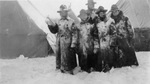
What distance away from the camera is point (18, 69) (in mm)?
6281

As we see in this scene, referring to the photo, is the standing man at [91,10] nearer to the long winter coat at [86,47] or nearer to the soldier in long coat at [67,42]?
the long winter coat at [86,47]

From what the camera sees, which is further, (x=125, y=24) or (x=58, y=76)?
(x=125, y=24)

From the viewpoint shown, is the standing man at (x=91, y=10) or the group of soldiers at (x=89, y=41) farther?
the standing man at (x=91, y=10)

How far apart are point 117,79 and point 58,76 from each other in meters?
1.18

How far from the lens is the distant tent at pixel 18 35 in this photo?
839 cm

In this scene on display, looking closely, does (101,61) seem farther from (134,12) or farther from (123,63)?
(134,12)

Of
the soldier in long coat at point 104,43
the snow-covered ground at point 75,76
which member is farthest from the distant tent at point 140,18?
the soldier in long coat at point 104,43

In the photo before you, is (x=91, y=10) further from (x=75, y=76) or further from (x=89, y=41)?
(x=75, y=76)

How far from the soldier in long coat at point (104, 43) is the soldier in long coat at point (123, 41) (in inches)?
9.1

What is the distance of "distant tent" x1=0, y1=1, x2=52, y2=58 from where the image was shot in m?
8.39

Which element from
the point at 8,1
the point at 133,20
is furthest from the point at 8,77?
the point at 133,20

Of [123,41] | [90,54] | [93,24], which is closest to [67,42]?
[90,54]

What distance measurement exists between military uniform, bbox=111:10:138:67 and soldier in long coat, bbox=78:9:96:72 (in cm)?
64

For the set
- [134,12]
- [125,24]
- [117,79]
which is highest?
[134,12]
